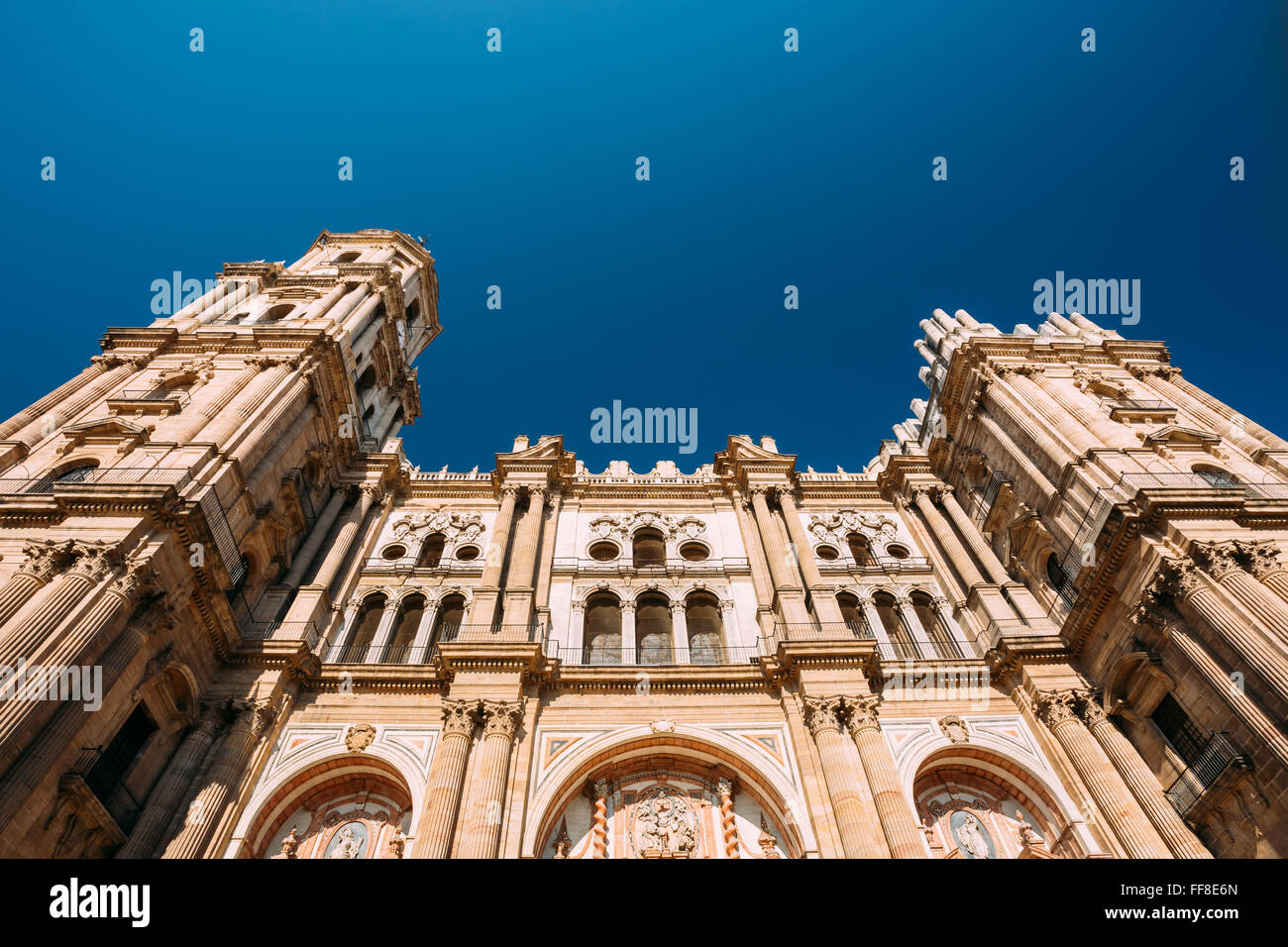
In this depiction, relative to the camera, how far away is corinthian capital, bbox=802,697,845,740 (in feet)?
62.1

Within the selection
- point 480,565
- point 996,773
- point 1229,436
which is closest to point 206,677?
point 480,565

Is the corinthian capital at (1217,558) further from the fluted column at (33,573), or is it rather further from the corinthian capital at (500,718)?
the fluted column at (33,573)

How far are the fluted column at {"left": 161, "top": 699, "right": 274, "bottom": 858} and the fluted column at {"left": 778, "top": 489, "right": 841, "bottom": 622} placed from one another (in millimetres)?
14989

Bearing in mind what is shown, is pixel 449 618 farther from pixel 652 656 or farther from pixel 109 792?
pixel 109 792

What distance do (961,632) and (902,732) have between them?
512 centimetres

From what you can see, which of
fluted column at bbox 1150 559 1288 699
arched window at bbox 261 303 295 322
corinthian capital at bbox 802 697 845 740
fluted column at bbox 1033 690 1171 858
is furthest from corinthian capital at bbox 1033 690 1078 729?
arched window at bbox 261 303 295 322

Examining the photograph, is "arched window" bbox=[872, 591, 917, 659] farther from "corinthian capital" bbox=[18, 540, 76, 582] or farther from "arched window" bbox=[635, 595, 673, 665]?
"corinthian capital" bbox=[18, 540, 76, 582]

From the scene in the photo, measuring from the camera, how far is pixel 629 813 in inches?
749

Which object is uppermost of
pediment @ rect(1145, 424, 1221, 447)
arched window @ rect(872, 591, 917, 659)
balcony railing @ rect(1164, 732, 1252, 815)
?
pediment @ rect(1145, 424, 1221, 447)

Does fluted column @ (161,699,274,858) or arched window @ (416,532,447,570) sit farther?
arched window @ (416,532,447,570)

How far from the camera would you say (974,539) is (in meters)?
26.2
